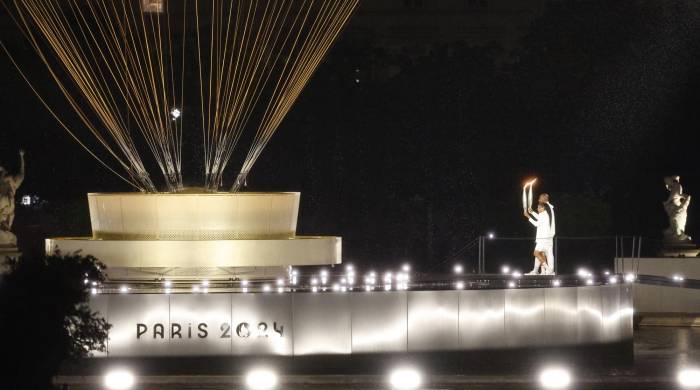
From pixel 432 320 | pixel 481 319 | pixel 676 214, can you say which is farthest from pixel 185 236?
pixel 676 214

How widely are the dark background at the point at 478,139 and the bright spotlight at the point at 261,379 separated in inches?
844

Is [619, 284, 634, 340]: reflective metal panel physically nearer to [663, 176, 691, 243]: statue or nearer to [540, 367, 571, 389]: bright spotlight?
[540, 367, 571, 389]: bright spotlight

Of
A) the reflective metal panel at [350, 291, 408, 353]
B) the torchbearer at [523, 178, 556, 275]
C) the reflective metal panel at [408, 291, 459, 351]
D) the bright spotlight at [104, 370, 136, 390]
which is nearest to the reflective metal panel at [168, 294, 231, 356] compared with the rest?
the bright spotlight at [104, 370, 136, 390]

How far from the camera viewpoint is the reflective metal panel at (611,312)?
66.2 feet

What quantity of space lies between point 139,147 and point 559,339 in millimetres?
27424

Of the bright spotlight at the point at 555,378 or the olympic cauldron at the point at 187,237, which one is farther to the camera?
the olympic cauldron at the point at 187,237

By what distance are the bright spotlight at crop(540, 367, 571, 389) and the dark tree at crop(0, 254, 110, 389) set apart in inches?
234

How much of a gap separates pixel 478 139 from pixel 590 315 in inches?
981

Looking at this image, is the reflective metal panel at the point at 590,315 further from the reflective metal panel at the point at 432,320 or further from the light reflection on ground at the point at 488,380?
the reflective metal panel at the point at 432,320

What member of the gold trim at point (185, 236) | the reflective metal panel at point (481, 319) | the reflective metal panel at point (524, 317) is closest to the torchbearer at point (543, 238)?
the gold trim at point (185, 236)

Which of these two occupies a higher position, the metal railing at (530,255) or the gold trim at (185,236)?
the metal railing at (530,255)

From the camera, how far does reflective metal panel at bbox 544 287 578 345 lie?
19.5 m

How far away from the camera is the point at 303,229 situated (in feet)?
139

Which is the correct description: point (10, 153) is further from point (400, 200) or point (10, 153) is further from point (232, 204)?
point (232, 204)
